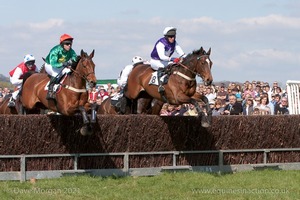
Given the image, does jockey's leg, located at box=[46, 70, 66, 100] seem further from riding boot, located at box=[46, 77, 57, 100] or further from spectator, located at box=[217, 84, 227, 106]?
spectator, located at box=[217, 84, 227, 106]

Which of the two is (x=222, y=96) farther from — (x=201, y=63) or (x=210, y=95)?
(x=201, y=63)

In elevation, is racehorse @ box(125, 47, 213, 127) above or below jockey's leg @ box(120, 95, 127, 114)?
above

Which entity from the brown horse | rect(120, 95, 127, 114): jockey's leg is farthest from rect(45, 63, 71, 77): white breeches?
the brown horse

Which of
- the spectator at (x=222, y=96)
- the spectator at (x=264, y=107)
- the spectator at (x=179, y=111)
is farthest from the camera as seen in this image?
the spectator at (x=179, y=111)

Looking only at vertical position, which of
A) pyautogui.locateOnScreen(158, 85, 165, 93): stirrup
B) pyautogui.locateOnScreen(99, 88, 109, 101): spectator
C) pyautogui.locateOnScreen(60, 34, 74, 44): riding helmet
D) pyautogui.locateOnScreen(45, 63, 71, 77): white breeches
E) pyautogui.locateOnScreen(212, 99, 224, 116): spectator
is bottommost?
pyautogui.locateOnScreen(212, 99, 224, 116): spectator

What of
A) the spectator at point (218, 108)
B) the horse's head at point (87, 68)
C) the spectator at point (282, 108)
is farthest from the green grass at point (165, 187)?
the spectator at point (282, 108)

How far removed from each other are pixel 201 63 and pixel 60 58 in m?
2.80

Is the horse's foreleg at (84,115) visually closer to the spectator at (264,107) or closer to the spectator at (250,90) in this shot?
the spectator at (264,107)

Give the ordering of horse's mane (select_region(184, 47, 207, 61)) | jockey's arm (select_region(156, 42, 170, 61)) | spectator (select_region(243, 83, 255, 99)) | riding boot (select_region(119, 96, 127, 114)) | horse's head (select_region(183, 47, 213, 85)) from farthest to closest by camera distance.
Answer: spectator (select_region(243, 83, 255, 99)) < riding boot (select_region(119, 96, 127, 114)) < jockey's arm (select_region(156, 42, 170, 61)) < horse's mane (select_region(184, 47, 207, 61)) < horse's head (select_region(183, 47, 213, 85))

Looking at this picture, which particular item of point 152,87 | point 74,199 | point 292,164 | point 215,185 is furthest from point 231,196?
point 152,87

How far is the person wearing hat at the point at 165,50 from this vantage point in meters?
14.0

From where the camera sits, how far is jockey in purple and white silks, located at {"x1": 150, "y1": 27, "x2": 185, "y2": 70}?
14.0 meters

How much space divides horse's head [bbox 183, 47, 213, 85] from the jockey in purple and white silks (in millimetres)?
557

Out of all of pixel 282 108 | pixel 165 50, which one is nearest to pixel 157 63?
pixel 165 50
